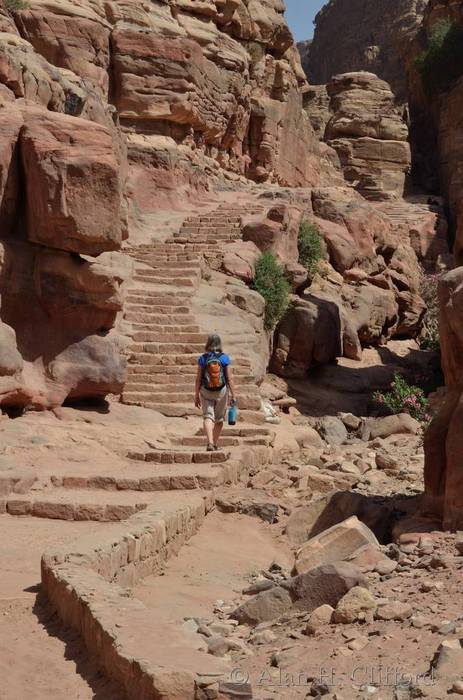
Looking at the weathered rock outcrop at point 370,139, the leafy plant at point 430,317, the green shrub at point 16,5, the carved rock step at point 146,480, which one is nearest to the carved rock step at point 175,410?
the carved rock step at point 146,480

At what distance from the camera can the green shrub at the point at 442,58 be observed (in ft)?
111

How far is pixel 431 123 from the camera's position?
1414 inches

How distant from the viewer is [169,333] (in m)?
13.8

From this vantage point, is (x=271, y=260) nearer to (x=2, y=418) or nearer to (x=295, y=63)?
(x=2, y=418)

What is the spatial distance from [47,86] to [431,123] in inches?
986

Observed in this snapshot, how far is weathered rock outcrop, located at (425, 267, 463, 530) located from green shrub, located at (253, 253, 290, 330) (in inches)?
365

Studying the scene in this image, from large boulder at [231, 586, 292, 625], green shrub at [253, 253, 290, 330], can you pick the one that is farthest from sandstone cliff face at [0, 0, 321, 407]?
large boulder at [231, 586, 292, 625]

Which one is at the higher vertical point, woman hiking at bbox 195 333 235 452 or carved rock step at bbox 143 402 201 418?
woman hiking at bbox 195 333 235 452

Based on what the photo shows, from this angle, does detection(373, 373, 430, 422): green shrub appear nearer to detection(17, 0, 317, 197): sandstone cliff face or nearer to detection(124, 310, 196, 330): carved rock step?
detection(124, 310, 196, 330): carved rock step

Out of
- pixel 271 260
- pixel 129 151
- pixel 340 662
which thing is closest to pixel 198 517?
pixel 340 662

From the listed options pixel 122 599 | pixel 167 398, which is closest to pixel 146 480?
pixel 122 599

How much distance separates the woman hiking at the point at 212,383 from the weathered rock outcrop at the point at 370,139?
24157 millimetres

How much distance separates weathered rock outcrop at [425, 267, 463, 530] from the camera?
22.2 feet

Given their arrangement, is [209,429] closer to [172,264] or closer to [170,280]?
[170,280]
